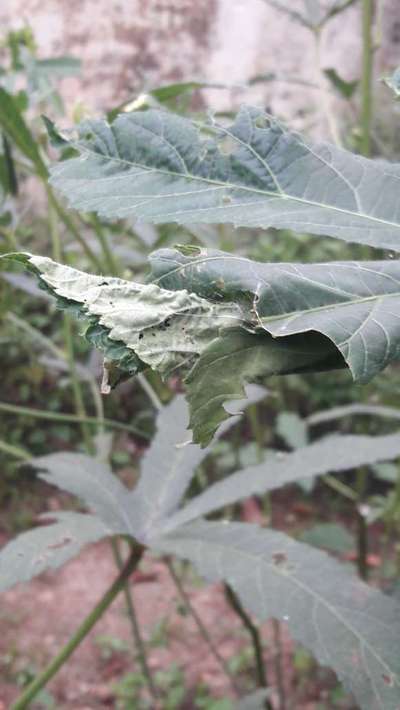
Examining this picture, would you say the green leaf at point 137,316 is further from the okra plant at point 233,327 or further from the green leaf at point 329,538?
the green leaf at point 329,538

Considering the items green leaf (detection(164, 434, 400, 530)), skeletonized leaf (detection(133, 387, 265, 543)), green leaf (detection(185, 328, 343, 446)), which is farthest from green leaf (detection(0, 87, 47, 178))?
green leaf (detection(185, 328, 343, 446))

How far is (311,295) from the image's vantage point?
0.39m

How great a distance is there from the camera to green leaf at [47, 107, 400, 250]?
19.1 inches

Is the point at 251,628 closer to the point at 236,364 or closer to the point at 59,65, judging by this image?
the point at 236,364

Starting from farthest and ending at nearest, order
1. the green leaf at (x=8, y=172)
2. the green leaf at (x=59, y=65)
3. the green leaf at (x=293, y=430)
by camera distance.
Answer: the green leaf at (x=293, y=430) < the green leaf at (x=59, y=65) < the green leaf at (x=8, y=172)

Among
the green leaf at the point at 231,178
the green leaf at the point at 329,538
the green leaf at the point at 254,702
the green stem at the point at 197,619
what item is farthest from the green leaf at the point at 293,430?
the green leaf at the point at 231,178

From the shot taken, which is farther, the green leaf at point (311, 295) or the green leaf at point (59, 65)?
the green leaf at point (59, 65)

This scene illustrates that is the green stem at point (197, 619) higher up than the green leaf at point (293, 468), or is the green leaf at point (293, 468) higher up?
the green leaf at point (293, 468)

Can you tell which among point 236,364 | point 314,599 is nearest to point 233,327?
point 236,364

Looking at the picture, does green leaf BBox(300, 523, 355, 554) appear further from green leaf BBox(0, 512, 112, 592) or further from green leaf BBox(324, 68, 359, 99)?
green leaf BBox(324, 68, 359, 99)

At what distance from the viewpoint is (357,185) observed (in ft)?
1.68

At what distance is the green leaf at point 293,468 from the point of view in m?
0.83

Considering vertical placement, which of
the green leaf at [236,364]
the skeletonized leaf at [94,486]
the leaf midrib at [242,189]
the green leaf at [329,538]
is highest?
the leaf midrib at [242,189]

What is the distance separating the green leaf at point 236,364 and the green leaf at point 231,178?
0.13 meters
